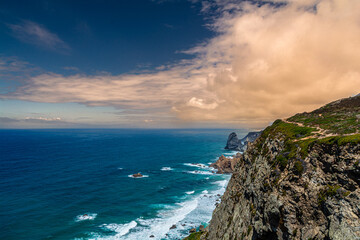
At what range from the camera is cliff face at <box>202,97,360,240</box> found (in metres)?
13.7

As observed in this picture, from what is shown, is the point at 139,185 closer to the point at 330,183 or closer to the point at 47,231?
the point at 47,231

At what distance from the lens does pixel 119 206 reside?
70188 mm

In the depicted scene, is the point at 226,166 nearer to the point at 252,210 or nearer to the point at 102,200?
the point at 102,200

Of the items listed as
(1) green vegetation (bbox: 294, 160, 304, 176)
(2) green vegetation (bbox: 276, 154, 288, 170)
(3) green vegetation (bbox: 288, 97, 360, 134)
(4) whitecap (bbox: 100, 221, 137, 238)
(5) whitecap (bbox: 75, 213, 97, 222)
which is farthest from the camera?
(5) whitecap (bbox: 75, 213, 97, 222)

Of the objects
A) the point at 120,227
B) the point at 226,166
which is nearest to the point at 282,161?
the point at 120,227

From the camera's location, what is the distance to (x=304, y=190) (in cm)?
1675

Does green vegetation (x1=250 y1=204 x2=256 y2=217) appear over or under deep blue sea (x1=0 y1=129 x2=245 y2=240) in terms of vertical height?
over

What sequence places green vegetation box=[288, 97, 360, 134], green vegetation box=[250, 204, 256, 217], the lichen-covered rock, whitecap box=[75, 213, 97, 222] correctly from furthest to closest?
whitecap box=[75, 213, 97, 222]
green vegetation box=[250, 204, 256, 217]
green vegetation box=[288, 97, 360, 134]
the lichen-covered rock

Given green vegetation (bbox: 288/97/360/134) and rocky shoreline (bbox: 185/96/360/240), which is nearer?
rocky shoreline (bbox: 185/96/360/240)

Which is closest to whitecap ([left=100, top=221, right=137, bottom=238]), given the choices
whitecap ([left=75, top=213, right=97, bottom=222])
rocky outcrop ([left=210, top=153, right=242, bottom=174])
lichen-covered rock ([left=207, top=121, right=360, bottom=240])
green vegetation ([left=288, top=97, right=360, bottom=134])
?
whitecap ([left=75, top=213, right=97, bottom=222])

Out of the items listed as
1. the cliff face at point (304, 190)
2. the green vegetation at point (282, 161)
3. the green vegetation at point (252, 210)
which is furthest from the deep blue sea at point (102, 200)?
the green vegetation at point (282, 161)

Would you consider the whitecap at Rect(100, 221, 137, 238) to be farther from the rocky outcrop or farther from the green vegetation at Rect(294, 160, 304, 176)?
the rocky outcrop

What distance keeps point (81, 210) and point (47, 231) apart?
13666mm

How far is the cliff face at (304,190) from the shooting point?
13.7 m
